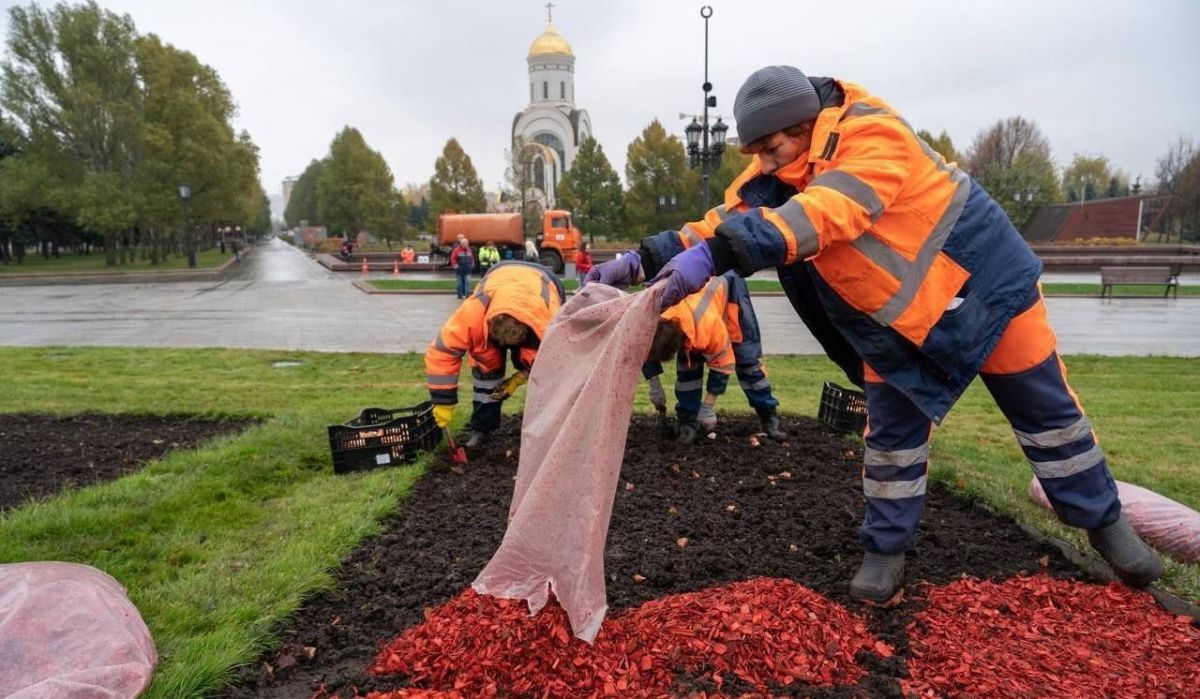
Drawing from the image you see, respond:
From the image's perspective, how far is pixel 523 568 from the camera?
8.34ft

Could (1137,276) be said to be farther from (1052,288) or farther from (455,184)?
(455,184)

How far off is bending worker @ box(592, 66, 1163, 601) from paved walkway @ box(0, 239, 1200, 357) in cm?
838

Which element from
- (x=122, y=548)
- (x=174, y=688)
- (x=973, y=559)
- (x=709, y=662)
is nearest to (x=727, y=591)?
(x=709, y=662)

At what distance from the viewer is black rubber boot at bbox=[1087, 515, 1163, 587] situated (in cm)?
296

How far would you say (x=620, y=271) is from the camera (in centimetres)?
319

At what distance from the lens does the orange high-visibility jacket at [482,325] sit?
16.3 ft

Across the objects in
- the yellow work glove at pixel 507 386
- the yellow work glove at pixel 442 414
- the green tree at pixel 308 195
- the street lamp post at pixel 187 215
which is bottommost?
the yellow work glove at pixel 442 414

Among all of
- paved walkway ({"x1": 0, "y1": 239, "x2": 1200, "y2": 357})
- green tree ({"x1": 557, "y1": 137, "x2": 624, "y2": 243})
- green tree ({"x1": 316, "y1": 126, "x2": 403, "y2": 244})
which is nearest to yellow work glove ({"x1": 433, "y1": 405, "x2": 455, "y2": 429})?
paved walkway ({"x1": 0, "y1": 239, "x2": 1200, "y2": 357})

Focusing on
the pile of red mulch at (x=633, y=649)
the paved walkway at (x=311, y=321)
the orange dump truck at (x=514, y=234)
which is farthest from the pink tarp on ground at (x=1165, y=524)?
the orange dump truck at (x=514, y=234)

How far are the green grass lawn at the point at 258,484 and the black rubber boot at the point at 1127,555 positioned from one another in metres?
0.16

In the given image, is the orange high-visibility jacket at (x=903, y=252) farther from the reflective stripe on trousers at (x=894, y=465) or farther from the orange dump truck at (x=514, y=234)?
the orange dump truck at (x=514, y=234)

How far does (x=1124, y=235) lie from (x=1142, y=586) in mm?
53171

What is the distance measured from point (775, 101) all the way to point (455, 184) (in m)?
48.9

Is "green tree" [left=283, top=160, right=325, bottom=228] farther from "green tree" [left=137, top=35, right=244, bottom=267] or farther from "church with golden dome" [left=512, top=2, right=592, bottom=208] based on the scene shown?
"green tree" [left=137, top=35, right=244, bottom=267]
